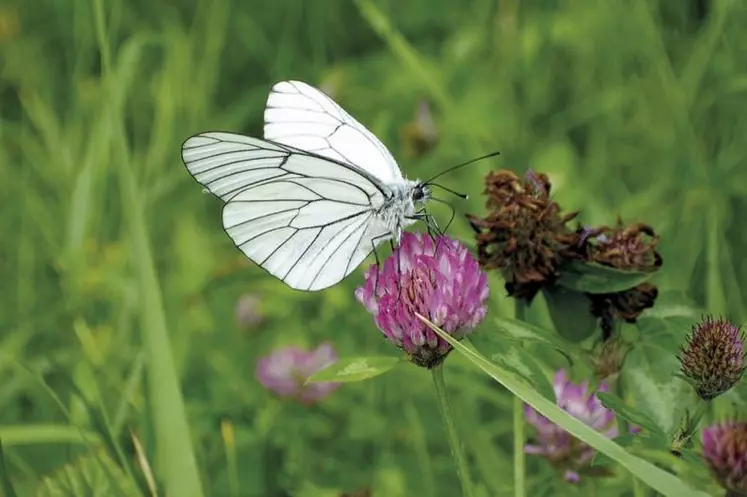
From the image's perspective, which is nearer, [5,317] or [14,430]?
[14,430]

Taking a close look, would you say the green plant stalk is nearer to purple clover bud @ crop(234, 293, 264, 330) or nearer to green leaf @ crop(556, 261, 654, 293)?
green leaf @ crop(556, 261, 654, 293)

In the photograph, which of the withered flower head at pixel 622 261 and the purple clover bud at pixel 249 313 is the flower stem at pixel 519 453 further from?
the purple clover bud at pixel 249 313

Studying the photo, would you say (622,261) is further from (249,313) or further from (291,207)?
(249,313)

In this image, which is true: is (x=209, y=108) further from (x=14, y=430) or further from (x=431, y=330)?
(x=431, y=330)

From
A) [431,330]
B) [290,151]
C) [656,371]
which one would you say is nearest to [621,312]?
[656,371]

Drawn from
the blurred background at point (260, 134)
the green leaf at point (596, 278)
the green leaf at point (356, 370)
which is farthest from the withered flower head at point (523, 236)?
the blurred background at point (260, 134)

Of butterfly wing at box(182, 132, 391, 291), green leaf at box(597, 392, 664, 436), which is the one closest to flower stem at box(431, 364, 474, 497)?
green leaf at box(597, 392, 664, 436)
